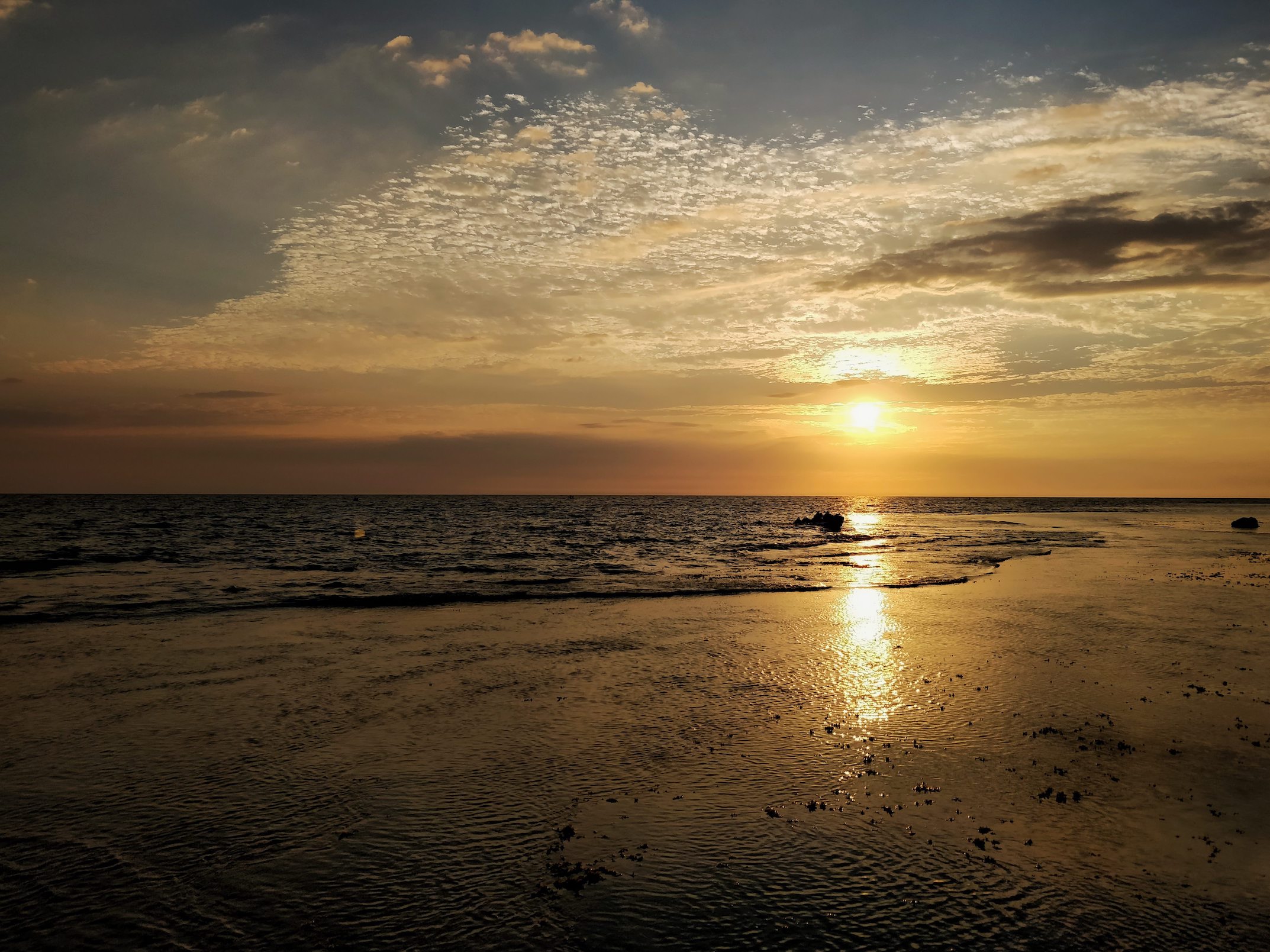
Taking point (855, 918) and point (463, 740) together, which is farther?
point (463, 740)

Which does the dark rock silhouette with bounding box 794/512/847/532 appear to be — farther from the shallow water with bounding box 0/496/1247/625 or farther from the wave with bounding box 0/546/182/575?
the wave with bounding box 0/546/182/575

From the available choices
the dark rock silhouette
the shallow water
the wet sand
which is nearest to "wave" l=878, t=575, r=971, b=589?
the shallow water

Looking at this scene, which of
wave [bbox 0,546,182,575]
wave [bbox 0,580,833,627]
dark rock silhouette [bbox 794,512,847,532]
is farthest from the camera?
dark rock silhouette [bbox 794,512,847,532]

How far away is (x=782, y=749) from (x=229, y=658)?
54.3ft

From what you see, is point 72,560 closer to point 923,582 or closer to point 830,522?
point 923,582

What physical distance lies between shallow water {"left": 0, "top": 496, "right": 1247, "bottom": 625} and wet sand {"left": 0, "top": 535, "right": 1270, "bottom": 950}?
12.2 m

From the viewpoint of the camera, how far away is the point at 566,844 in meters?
9.64

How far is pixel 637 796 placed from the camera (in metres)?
11.2

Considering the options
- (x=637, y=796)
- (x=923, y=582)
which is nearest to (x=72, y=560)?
(x=637, y=796)

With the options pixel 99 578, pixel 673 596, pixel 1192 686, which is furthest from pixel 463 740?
pixel 99 578

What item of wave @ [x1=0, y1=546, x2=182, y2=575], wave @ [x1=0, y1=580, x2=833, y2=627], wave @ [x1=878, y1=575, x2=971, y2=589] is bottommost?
wave @ [x1=0, y1=546, x2=182, y2=575]

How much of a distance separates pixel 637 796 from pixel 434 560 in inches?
1738

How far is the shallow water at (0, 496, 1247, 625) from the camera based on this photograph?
33.8 m

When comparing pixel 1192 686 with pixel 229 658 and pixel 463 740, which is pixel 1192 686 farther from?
pixel 229 658
